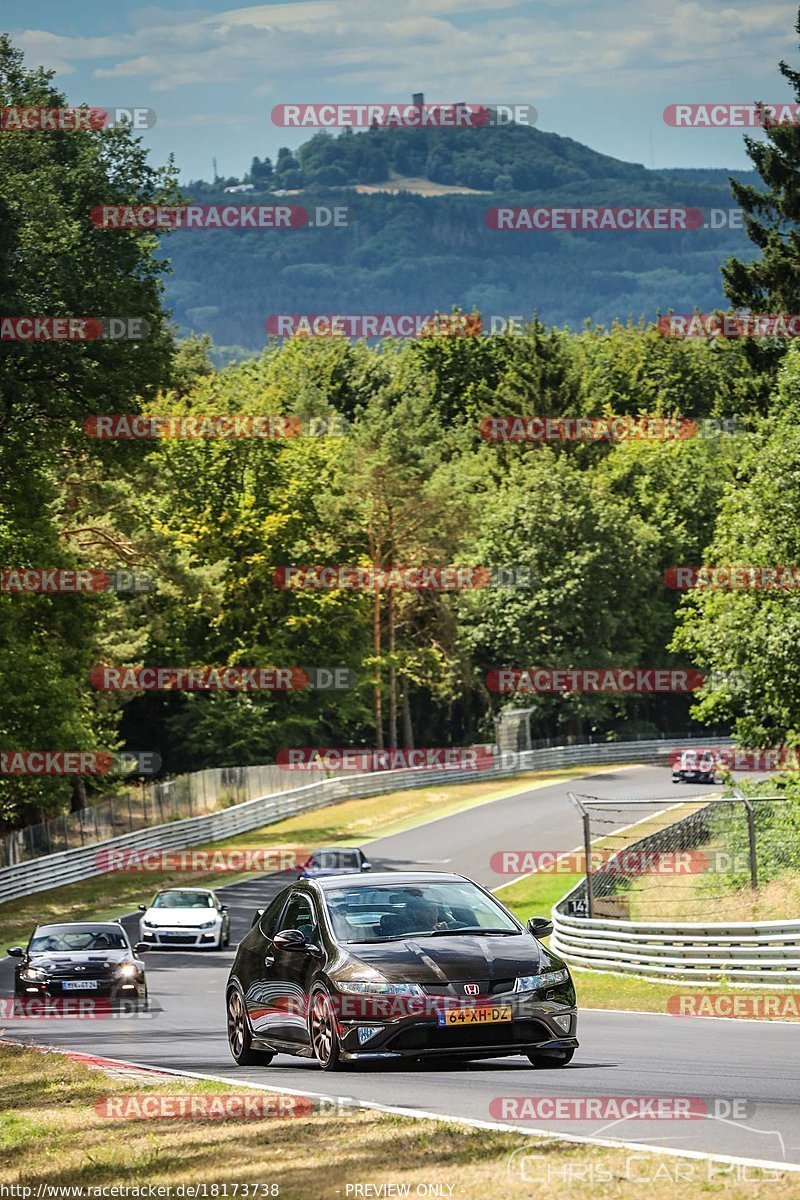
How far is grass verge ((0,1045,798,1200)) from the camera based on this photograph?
786 cm

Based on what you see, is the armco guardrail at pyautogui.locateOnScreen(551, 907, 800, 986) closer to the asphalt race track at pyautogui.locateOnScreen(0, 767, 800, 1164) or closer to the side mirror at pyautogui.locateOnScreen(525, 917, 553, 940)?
the asphalt race track at pyautogui.locateOnScreen(0, 767, 800, 1164)

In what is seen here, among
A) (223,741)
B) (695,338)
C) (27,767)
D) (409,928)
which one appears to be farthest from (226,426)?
(409,928)

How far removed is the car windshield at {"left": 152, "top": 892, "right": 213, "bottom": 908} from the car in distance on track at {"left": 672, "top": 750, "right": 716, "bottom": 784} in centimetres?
3277

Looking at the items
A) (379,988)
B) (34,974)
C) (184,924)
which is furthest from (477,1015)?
(184,924)

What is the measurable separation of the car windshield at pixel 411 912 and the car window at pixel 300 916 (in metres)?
0.20

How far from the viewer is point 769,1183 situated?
770 centimetres

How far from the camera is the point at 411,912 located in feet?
41.2

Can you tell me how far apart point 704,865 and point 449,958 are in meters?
15.0

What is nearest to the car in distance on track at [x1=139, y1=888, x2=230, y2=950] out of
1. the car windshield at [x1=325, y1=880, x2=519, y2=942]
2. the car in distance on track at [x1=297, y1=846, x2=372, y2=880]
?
the car in distance on track at [x1=297, y1=846, x2=372, y2=880]

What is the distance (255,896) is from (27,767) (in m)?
6.84

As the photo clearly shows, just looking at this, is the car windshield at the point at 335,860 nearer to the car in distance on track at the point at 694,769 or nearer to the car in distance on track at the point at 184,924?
the car in distance on track at the point at 184,924

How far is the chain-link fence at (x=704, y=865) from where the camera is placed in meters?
25.2

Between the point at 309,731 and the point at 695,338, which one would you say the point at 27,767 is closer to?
the point at 309,731

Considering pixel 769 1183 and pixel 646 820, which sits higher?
pixel 769 1183
